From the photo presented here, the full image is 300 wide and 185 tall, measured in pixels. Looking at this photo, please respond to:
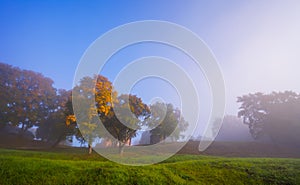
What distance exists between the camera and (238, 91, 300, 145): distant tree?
2744cm

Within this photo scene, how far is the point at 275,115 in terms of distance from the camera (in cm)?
2888

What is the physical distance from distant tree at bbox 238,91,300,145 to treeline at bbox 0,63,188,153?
13924 mm

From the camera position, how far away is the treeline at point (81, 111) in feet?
50.4

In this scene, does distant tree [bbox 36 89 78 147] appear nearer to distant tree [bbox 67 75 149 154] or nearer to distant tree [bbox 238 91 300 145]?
distant tree [bbox 67 75 149 154]

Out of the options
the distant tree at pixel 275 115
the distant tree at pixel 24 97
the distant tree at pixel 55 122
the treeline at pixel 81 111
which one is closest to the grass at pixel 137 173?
the treeline at pixel 81 111

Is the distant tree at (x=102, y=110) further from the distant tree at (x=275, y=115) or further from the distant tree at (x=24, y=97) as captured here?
the distant tree at (x=275, y=115)

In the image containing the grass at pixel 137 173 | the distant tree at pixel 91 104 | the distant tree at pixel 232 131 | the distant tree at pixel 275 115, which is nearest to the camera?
Answer: the grass at pixel 137 173

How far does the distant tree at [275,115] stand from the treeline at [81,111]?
13924mm

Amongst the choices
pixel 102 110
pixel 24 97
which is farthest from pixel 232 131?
pixel 24 97

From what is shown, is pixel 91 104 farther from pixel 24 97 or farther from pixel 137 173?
pixel 24 97

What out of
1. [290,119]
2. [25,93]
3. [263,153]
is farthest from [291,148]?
[25,93]

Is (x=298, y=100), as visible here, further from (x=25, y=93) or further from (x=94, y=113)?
(x=25, y=93)

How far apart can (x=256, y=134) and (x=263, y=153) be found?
872 centimetres

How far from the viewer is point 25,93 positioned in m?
30.4
